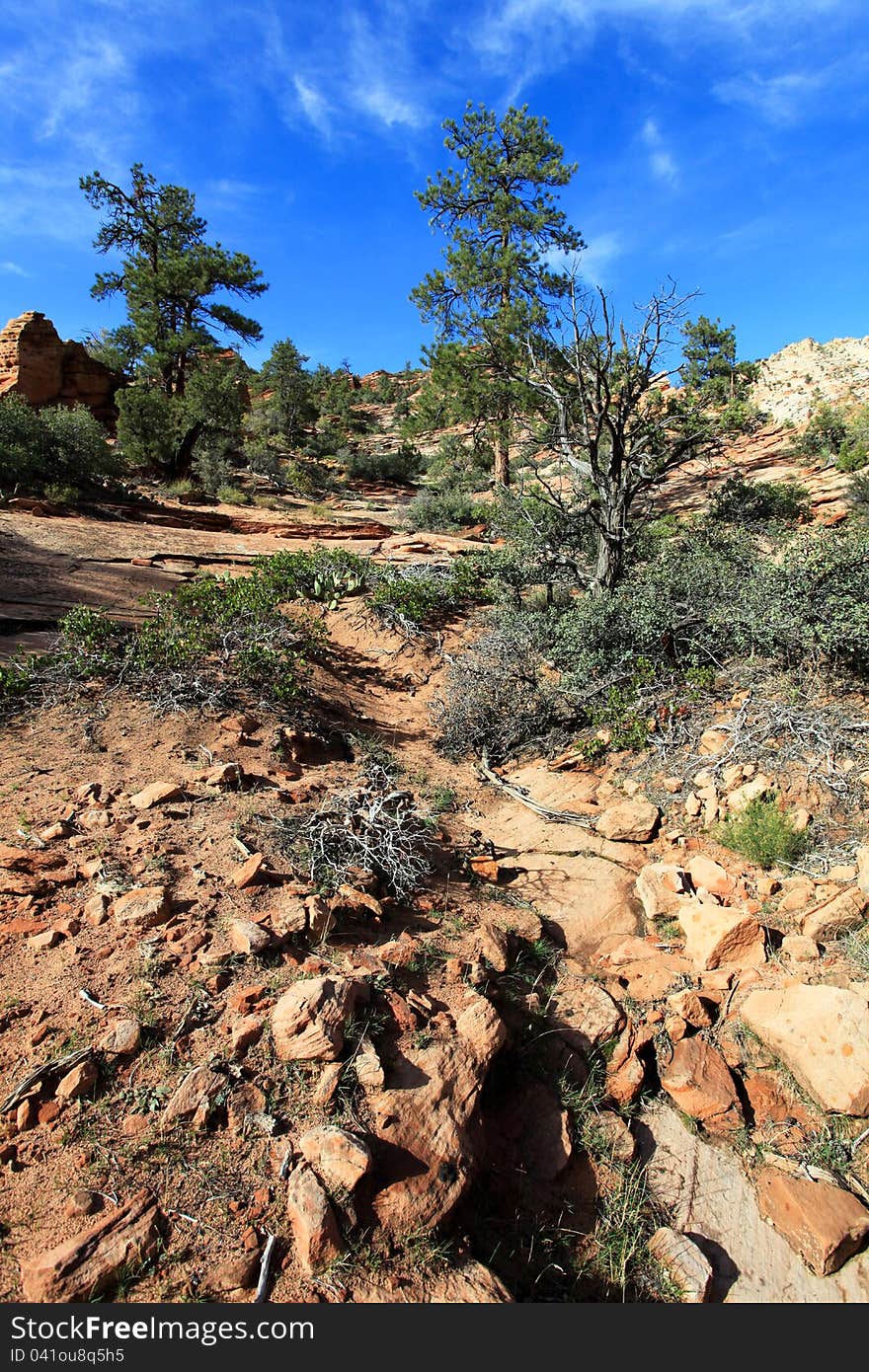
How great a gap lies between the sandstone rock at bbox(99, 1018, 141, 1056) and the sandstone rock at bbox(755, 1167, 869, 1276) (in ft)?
8.05

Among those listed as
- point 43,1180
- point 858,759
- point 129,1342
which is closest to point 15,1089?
point 43,1180

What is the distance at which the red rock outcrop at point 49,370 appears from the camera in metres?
19.2

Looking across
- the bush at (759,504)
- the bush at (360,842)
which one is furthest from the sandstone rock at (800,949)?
the bush at (759,504)

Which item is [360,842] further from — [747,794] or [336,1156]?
[747,794]

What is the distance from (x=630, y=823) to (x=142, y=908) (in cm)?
306

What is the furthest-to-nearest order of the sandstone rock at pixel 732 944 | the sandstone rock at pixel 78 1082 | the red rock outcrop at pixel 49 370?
1. the red rock outcrop at pixel 49 370
2. the sandstone rock at pixel 732 944
3. the sandstone rock at pixel 78 1082

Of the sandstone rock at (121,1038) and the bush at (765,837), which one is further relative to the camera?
the bush at (765,837)

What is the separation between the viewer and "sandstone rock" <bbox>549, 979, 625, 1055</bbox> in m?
2.98

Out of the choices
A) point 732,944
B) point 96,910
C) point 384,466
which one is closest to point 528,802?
point 732,944

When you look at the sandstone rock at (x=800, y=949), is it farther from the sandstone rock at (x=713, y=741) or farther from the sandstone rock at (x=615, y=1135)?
the sandstone rock at (x=713, y=741)

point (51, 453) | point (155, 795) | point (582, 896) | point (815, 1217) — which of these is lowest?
point (815, 1217)

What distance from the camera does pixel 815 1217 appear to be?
92.4 inches

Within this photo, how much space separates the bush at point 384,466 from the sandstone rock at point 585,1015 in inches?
897

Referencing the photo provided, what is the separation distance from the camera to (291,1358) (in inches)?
67.2
